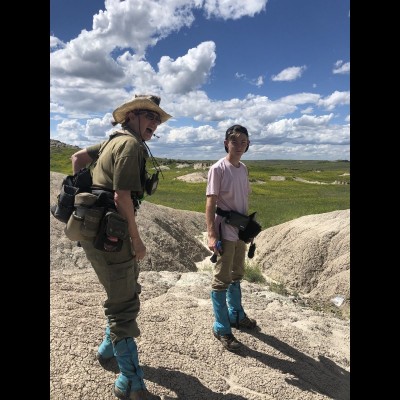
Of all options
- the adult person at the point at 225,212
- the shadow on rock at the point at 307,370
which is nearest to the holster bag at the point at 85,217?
the adult person at the point at 225,212

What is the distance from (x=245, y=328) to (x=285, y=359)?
0.75 meters

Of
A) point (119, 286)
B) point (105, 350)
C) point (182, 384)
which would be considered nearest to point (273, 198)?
point (182, 384)

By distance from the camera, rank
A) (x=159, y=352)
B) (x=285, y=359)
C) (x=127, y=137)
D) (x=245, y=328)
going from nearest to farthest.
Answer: (x=127, y=137) → (x=159, y=352) → (x=285, y=359) → (x=245, y=328)

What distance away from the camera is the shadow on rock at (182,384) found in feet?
11.1

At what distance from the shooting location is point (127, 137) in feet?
10.0

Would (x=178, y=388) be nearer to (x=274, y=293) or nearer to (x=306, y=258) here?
(x=274, y=293)

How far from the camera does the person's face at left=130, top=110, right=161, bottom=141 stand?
3.35 meters

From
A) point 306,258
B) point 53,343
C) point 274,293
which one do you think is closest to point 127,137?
point 53,343

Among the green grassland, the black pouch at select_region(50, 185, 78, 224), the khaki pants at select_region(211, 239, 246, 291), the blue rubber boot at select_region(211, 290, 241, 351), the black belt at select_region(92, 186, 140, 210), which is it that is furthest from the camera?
the green grassland

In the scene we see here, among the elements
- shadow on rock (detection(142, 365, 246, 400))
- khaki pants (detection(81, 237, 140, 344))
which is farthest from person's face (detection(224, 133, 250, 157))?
shadow on rock (detection(142, 365, 246, 400))

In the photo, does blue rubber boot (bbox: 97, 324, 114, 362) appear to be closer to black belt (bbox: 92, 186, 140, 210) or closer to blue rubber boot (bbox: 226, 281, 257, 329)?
black belt (bbox: 92, 186, 140, 210)

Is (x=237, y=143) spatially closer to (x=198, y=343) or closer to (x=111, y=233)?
(x=111, y=233)
